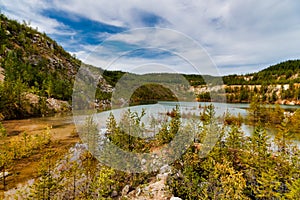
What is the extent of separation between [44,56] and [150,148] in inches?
3119

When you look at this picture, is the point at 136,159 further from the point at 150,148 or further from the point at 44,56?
the point at 44,56

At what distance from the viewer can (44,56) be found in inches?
3031

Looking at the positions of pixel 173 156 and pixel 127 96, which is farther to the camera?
pixel 127 96

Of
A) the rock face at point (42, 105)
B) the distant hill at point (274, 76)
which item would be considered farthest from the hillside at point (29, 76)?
the distant hill at point (274, 76)

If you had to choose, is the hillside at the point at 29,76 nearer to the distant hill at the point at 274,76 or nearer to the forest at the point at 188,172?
the forest at the point at 188,172

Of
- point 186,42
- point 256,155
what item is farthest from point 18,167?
point 256,155

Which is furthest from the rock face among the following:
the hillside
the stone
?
the stone

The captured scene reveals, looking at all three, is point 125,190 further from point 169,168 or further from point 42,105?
point 42,105

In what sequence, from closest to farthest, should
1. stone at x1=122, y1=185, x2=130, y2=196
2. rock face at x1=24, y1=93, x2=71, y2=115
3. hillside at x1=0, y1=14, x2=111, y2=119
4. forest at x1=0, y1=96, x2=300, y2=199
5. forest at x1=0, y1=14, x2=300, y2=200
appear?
forest at x1=0, y1=96, x2=300, y2=199, forest at x1=0, y1=14, x2=300, y2=200, stone at x1=122, y1=185, x2=130, y2=196, hillside at x1=0, y1=14, x2=111, y2=119, rock face at x1=24, y1=93, x2=71, y2=115

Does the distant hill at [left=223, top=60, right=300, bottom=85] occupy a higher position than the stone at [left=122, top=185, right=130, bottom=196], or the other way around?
the distant hill at [left=223, top=60, right=300, bottom=85]

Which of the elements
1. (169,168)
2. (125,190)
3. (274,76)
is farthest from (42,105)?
(274,76)

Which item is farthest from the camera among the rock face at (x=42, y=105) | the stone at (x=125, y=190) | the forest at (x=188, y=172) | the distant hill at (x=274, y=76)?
the distant hill at (x=274, y=76)

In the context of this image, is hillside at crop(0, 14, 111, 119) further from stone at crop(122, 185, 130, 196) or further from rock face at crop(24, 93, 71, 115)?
stone at crop(122, 185, 130, 196)

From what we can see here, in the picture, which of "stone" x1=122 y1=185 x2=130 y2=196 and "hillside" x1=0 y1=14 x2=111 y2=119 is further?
"hillside" x1=0 y1=14 x2=111 y2=119
